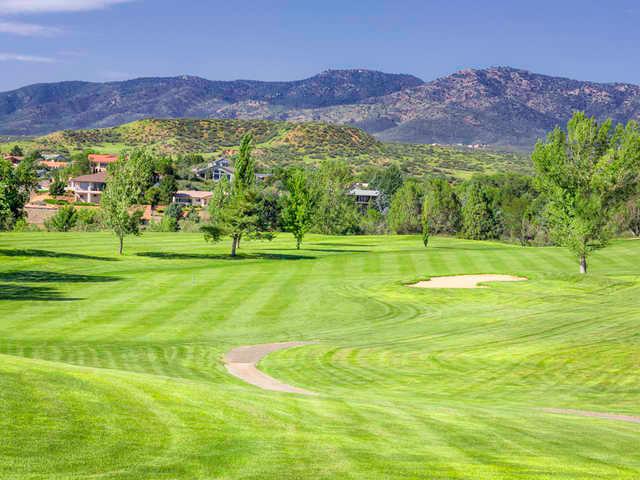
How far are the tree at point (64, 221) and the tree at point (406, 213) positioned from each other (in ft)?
196

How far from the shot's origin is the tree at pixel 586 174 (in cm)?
6681

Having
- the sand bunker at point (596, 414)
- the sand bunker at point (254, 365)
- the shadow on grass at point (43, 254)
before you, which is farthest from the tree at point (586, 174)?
the sand bunker at point (596, 414)


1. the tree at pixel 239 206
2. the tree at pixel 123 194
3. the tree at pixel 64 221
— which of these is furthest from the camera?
the tree at pixel 64 221

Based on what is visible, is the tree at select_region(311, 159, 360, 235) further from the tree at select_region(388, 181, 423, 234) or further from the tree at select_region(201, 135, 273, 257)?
the tree at select_region(201, 135, 273, 257)

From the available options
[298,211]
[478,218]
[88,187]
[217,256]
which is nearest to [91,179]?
[88,187]

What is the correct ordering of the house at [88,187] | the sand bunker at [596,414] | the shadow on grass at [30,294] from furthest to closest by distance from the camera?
the house at [88,187]
the shadow on grass at [30,294]
the sand bunker at [596,414]

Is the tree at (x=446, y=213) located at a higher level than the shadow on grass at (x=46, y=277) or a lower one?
higher

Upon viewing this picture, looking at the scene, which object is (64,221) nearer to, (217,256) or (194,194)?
(194,194)

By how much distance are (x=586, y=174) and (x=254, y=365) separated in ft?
158

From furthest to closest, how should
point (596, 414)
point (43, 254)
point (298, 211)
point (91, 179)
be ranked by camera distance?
1. point (91, 179)
2. point (298, 211)
3. point (43, 254)
4. point (596, 414)

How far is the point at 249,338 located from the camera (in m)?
37.4

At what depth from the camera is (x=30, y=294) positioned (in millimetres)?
48219

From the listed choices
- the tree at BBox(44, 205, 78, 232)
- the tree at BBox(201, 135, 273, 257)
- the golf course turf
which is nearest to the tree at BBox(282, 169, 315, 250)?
the tree at BBox(201, 135, 273, 257)

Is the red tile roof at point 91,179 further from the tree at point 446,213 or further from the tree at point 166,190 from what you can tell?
the tree at point 446,213
